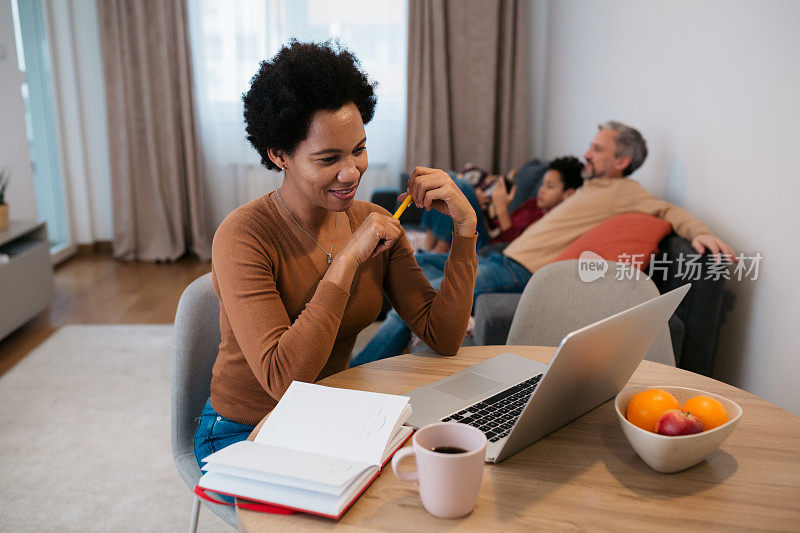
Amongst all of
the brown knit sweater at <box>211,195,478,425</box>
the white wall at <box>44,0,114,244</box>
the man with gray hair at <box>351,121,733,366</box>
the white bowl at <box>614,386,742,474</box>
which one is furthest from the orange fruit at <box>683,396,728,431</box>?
the white wall at <box>44,0,114,244</box>

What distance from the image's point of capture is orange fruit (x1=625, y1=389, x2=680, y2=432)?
2.74ft

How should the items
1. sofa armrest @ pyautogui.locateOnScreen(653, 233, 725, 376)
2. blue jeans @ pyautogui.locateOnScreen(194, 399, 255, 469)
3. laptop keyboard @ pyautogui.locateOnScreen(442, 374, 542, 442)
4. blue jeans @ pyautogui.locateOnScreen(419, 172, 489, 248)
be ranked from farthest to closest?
blue jeans @ pyautogui.locateOnScreen(419, 172, 489, 248), sofa armrest @ pyautogui.locateOnScreen(653, 233, 725, 376), blue jeans @ pyautogui.locateOnScreen(194, 399, 255, 469), laptop keyboard @ pyautogui.locateOnScreen(442, 374, 542, 442)

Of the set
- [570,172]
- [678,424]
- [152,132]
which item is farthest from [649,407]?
[152,132]

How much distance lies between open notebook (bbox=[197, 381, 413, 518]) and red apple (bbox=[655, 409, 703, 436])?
0.33 m

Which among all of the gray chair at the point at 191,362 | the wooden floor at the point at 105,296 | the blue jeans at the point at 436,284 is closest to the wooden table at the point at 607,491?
the gray chair at the point at 191,362

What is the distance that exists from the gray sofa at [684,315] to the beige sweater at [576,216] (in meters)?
0.32

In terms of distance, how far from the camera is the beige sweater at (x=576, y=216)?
8.20 feet

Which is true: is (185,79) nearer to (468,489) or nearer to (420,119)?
(420,119)

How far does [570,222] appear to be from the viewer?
2598 mm

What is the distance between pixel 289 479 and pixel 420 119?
4073 mm

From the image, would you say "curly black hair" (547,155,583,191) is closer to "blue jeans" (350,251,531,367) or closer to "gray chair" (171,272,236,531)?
"blue jeans" (350,251,531,367)

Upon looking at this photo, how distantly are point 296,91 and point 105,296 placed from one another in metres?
3.19

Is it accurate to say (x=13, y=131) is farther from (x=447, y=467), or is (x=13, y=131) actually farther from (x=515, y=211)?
(x=447, y=467)

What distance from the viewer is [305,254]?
4.08ft
